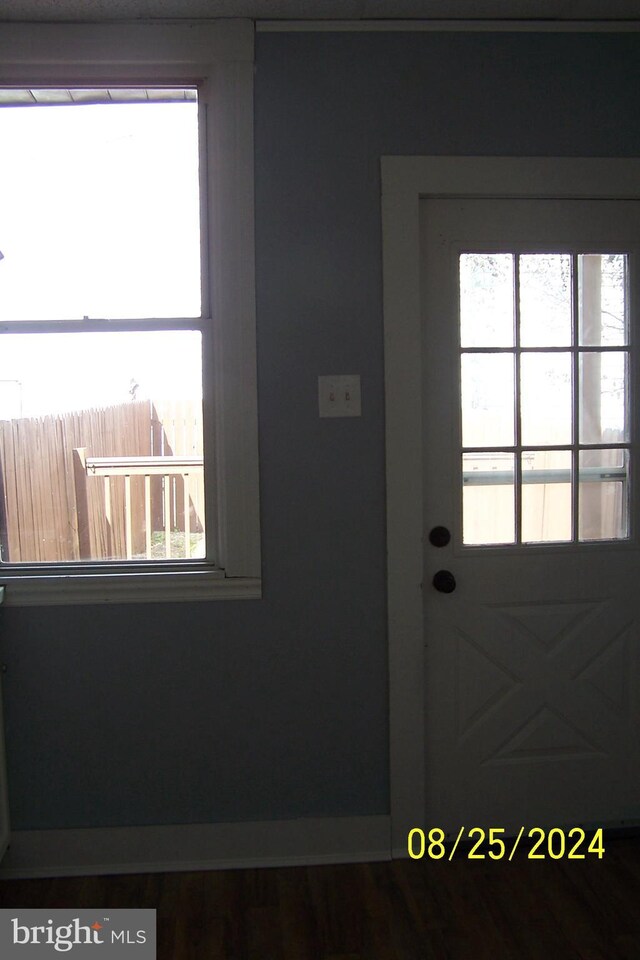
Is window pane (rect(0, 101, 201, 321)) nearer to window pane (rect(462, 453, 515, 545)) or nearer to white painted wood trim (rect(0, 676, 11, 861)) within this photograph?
window pane (rect(462, 453, 515, 545))

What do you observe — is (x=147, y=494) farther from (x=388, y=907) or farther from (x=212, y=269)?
(x=388, y=907)

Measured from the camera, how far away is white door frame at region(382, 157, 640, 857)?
93.2 inches

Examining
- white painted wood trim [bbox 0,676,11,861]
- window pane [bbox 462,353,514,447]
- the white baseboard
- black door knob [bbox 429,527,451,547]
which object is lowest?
the white baseboard

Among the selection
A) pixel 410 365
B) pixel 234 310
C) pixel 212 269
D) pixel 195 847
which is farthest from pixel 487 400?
pixel 195 847

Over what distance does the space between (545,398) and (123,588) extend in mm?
1462

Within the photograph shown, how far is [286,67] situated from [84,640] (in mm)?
1841

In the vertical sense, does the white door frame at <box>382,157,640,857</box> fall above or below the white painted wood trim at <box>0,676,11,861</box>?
above

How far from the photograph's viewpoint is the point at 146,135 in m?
2.39

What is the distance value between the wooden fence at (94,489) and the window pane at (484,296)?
91cm

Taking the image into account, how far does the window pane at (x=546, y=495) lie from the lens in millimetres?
2512

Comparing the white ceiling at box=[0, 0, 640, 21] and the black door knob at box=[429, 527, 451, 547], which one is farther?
the black door knob at box=[429, 527, 451, 547]

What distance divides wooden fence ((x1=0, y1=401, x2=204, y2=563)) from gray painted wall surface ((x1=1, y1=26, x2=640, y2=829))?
0.71 ft

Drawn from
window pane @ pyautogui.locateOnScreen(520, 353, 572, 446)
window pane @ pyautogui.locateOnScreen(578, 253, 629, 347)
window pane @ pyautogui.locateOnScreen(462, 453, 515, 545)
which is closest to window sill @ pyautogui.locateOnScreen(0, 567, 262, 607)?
window pane @ pyautogui.locateOnScreen(462, 453, 515, 545)

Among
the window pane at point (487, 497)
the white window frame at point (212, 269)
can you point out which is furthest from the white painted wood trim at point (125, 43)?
the window pane at point (487, 497)
